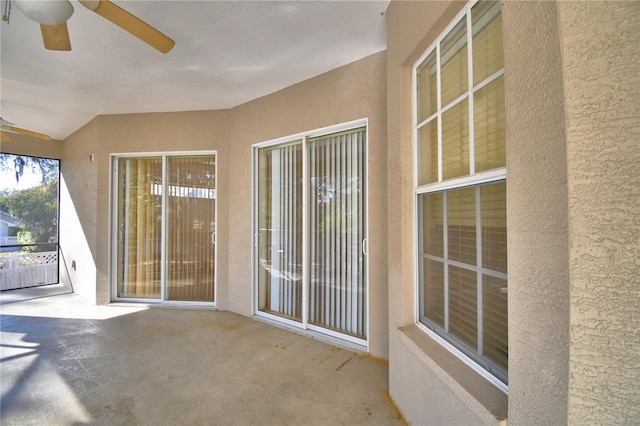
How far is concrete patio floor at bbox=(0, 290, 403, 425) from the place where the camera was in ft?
6.19

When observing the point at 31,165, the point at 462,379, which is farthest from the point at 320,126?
the point at 31,165

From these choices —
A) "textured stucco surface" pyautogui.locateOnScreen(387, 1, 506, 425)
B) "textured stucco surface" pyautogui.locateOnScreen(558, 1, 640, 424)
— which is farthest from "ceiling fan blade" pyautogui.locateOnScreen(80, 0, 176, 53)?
"textured stucco surface" pyautogui.locateOnScreen(558, 1, 640, 424)

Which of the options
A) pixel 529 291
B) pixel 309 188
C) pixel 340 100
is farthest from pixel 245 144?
pixel 529 291

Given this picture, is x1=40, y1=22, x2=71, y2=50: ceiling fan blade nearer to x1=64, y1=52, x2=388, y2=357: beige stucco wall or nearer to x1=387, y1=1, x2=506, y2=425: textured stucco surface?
x1=64, y1=52, x2=388, y2=357: beige stucco wall

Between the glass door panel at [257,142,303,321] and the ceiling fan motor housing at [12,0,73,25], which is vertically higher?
the ceiling fan motor housing at [12,0,73,25]

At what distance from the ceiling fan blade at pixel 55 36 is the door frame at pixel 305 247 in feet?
6.47

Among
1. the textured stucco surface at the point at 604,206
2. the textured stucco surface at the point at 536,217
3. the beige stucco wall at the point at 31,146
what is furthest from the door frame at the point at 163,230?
the textured stucco surface at the point at 604,206

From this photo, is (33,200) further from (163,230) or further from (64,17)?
(64,17)

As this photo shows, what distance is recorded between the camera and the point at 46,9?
4.51ft

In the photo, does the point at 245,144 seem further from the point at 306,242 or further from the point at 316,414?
the point at 316,414

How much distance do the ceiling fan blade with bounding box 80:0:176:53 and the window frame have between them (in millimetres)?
1641

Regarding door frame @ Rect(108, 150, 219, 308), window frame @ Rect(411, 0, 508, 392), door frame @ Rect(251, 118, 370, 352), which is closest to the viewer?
window frame @ Rect(411, 0, 508, 392)

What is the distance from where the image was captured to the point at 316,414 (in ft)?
6.20

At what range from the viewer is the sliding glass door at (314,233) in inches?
113
